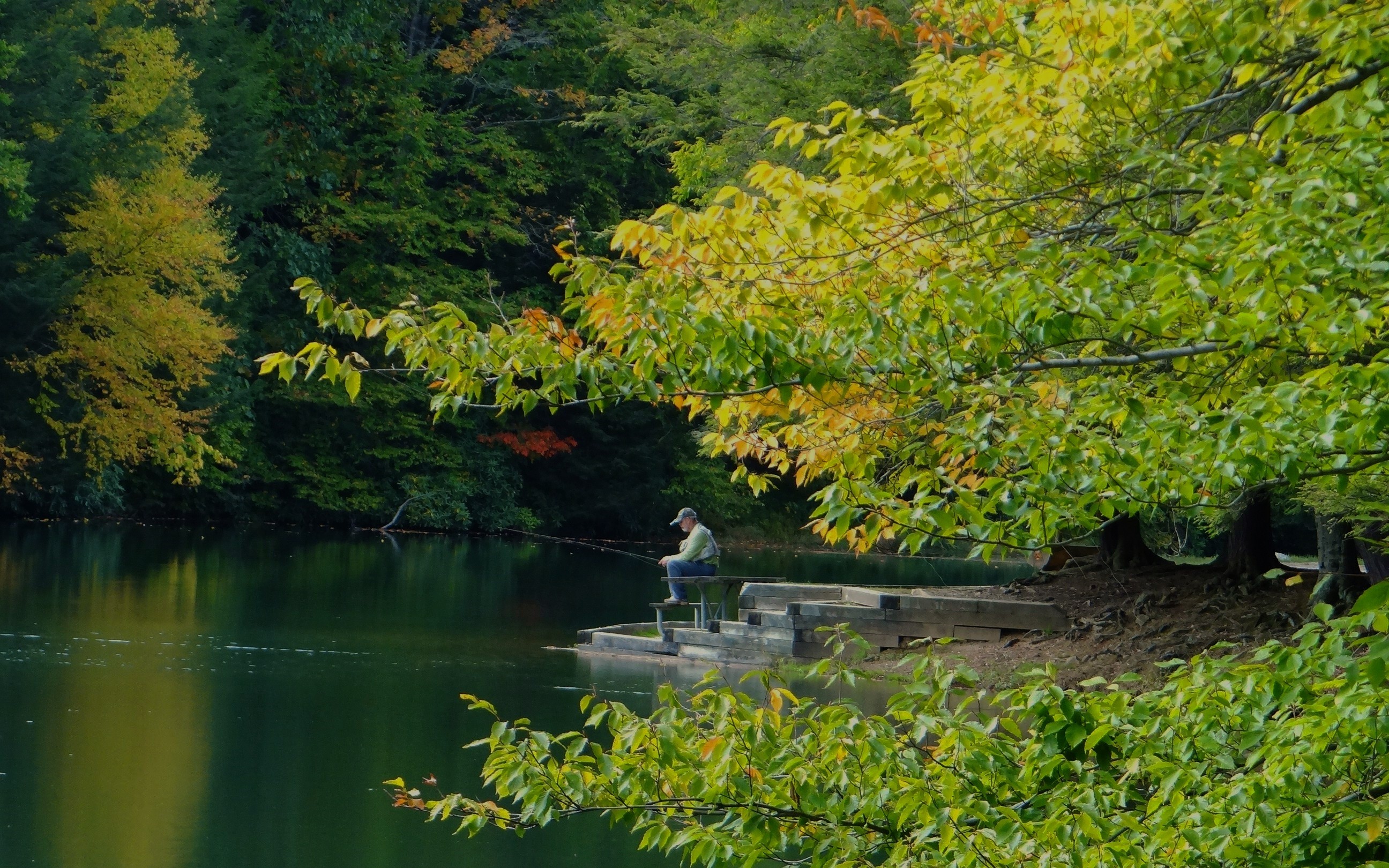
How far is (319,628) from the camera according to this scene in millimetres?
16547

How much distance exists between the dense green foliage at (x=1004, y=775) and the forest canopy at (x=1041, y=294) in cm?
56

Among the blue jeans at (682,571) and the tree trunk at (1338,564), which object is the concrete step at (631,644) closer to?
the blue jeans at (682,571)

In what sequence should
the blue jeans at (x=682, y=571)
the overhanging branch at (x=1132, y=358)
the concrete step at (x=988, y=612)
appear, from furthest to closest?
1. the blue jeans at (x=682, y=571)
2. the concrete step at (x=988, y=612)
3. the overhanging branch at (x=1132, y=358)

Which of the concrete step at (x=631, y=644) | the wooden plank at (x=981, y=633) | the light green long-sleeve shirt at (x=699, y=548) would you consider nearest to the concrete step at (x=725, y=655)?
the concrete step at (x=631, y=644)

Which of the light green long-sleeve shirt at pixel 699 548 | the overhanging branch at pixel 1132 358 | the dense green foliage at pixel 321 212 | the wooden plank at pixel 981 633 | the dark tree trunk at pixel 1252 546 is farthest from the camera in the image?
the dense green foliage at pixel 321 212

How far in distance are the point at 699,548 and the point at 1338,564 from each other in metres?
5.81

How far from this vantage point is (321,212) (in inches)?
1364

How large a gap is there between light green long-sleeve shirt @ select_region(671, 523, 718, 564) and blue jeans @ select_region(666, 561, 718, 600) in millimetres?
48

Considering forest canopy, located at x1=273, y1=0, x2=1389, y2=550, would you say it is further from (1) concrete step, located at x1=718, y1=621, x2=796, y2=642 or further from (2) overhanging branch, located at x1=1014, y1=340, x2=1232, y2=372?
(1) concrete step, located at x1=718, y1=621, x2=796, y2=642

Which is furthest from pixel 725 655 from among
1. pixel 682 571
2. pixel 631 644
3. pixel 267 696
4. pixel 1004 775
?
pixel 1004 775

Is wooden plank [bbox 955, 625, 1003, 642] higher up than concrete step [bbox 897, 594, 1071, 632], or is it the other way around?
concrete step [bbox 897, 594, 1071, 632]

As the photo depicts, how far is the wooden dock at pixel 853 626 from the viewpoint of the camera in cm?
1463

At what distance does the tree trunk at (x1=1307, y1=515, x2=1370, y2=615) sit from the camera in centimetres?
1225

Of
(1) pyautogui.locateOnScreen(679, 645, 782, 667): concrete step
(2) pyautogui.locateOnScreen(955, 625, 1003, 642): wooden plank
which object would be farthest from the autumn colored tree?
(2) pyautogui.locateOnScreen(955, 625, 1003, 642): wooden plank
